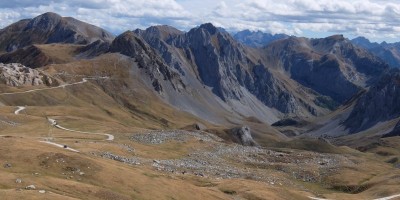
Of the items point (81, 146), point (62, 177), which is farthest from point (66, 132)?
point (62, 177)

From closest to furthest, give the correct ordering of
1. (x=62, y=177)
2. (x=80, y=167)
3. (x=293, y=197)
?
1. (x=62, y=177)
2. (x=80, y=167)
3. (x=293, y=197)

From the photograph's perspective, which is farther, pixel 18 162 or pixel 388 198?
pixel 388 198

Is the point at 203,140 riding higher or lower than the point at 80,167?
lower

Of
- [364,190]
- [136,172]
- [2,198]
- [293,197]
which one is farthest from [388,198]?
[2,198]

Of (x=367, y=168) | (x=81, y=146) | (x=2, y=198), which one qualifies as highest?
(x=2, y=198)

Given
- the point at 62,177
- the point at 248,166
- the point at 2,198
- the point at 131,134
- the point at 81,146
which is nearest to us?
the point at 2,198

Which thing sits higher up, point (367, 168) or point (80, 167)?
point (80, 167)

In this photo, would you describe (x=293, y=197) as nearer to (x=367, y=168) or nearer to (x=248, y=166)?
(x=248, y=166)

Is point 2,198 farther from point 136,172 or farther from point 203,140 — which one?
point 203,140

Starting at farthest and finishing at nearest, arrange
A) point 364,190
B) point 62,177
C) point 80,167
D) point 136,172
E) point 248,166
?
1. point 248,166
2. point 364,190
3. point 136,172
4. point 80,167
5. point 62,177
